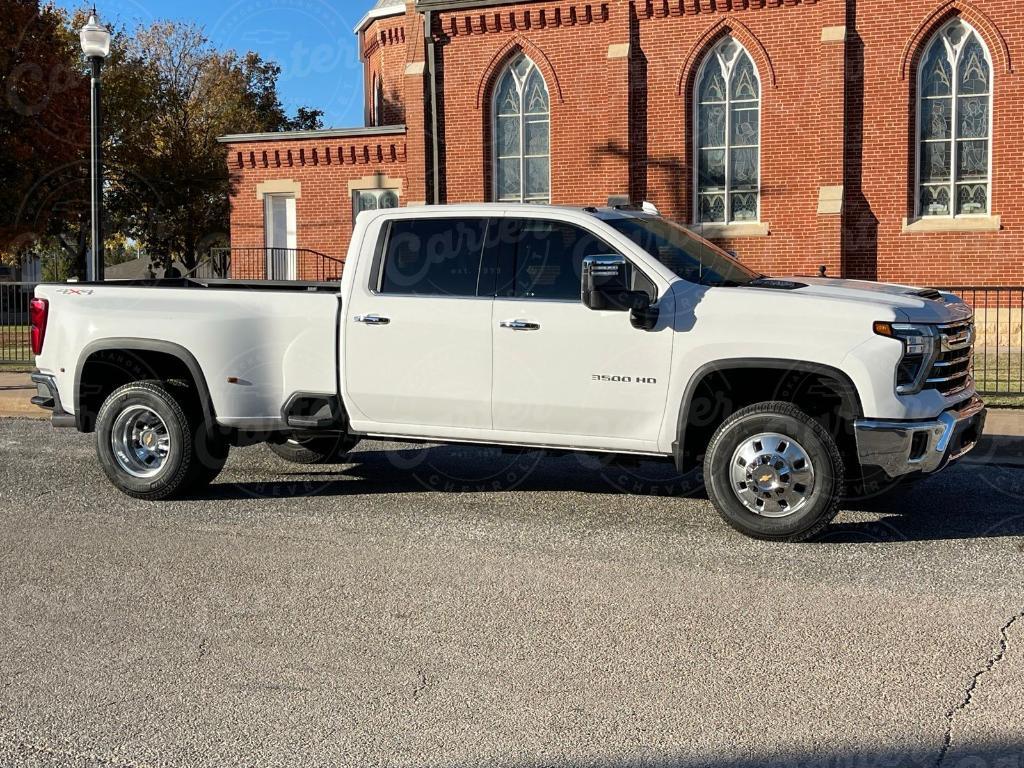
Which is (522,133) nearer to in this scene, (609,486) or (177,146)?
(609,486)

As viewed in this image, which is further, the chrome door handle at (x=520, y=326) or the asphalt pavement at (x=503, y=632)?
the chrome door handle at (x=520, y=326)

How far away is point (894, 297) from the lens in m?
7.14

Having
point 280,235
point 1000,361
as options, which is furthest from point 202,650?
point 280,235

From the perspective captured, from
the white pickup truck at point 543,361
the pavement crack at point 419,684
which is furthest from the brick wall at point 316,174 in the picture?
the pavement crack at point 419,684

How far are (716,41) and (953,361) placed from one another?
54.2 ft

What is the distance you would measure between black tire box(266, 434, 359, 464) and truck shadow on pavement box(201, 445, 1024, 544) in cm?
11

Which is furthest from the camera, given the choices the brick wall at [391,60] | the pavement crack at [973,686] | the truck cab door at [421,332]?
the brick wall at [391,60]

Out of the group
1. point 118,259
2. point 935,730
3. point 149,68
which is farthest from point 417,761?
point 118,259

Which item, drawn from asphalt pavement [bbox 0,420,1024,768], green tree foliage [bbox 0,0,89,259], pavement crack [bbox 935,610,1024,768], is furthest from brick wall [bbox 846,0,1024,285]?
green tree foliage [bbox 0,0,89,259]

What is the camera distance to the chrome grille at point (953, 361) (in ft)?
23.2

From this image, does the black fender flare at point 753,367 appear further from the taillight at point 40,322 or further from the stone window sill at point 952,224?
the stone window sill at point 952,224

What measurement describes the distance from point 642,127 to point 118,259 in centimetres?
6813

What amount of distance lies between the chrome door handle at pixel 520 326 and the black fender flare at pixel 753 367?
105cm

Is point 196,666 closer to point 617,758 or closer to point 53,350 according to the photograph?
point 617,758
